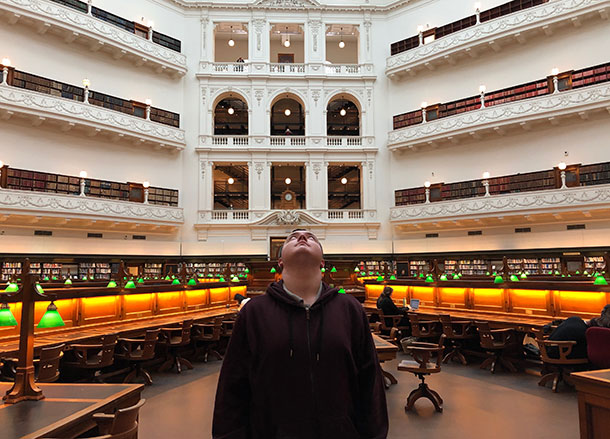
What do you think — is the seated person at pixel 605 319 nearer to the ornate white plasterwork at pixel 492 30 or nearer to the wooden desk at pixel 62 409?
the wooden desk at pixel 62 409

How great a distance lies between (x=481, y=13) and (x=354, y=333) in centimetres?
2152

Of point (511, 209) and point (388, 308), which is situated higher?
point (511, 209)

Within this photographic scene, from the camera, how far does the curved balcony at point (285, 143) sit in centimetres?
2138

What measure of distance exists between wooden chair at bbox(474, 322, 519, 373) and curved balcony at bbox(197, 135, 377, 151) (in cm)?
1499

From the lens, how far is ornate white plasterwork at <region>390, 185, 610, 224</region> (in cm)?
1558

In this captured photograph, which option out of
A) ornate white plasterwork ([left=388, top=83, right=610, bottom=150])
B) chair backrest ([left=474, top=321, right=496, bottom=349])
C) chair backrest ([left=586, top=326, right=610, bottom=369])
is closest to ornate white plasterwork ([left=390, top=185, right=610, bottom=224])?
ornate white plasterwork ([left=388, top=83, right=610, bottom=150])

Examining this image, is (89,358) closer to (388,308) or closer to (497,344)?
(388,308)

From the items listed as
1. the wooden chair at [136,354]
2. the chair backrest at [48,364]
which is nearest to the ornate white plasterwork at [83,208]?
→ the wooden chair at [136,354]

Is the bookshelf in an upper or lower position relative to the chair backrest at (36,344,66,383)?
upper

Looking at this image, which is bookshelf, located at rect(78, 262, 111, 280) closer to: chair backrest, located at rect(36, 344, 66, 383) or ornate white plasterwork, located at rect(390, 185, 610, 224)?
ornate white plasterwork, located at rect(390, 185, 610, 224)

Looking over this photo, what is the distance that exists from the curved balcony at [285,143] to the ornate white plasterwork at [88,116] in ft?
4.84

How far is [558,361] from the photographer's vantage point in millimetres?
5832

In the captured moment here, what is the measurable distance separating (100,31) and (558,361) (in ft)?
64.4

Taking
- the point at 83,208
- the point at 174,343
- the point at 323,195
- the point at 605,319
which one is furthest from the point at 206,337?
the point at 323,195
